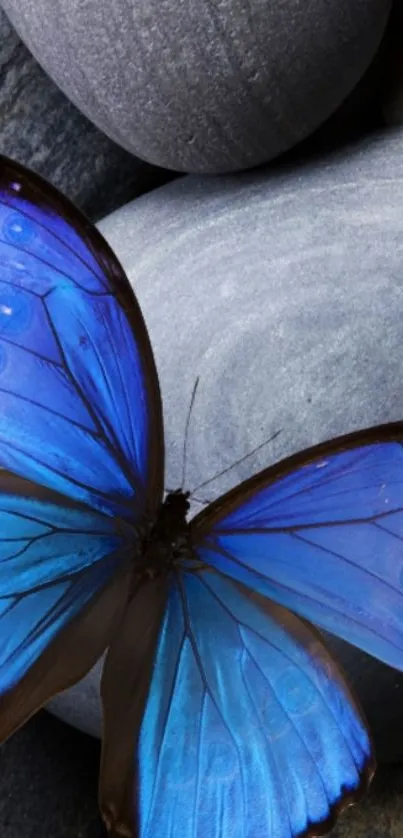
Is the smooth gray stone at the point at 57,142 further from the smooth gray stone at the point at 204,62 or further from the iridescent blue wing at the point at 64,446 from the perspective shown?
the iridescent blue wing at the point at 64,446

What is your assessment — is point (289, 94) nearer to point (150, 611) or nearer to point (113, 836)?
point (150, 611)

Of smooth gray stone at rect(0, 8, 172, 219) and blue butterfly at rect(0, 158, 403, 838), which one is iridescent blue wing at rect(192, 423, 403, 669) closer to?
blue butterfly at rect(0, 158, 403, 838)

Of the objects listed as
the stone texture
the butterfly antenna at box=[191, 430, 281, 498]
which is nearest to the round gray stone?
the butterfly antenna at box=[191, 430, 281, 498]

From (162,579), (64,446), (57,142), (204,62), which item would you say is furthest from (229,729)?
(57,142)

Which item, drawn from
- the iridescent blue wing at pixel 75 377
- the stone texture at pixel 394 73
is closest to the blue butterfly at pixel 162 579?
the iridescent blue wing at pixel 75 377

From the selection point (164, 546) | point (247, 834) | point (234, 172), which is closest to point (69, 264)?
point (164, 546)

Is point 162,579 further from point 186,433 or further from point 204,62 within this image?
point 204,62

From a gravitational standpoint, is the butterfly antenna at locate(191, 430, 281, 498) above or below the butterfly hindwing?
above
